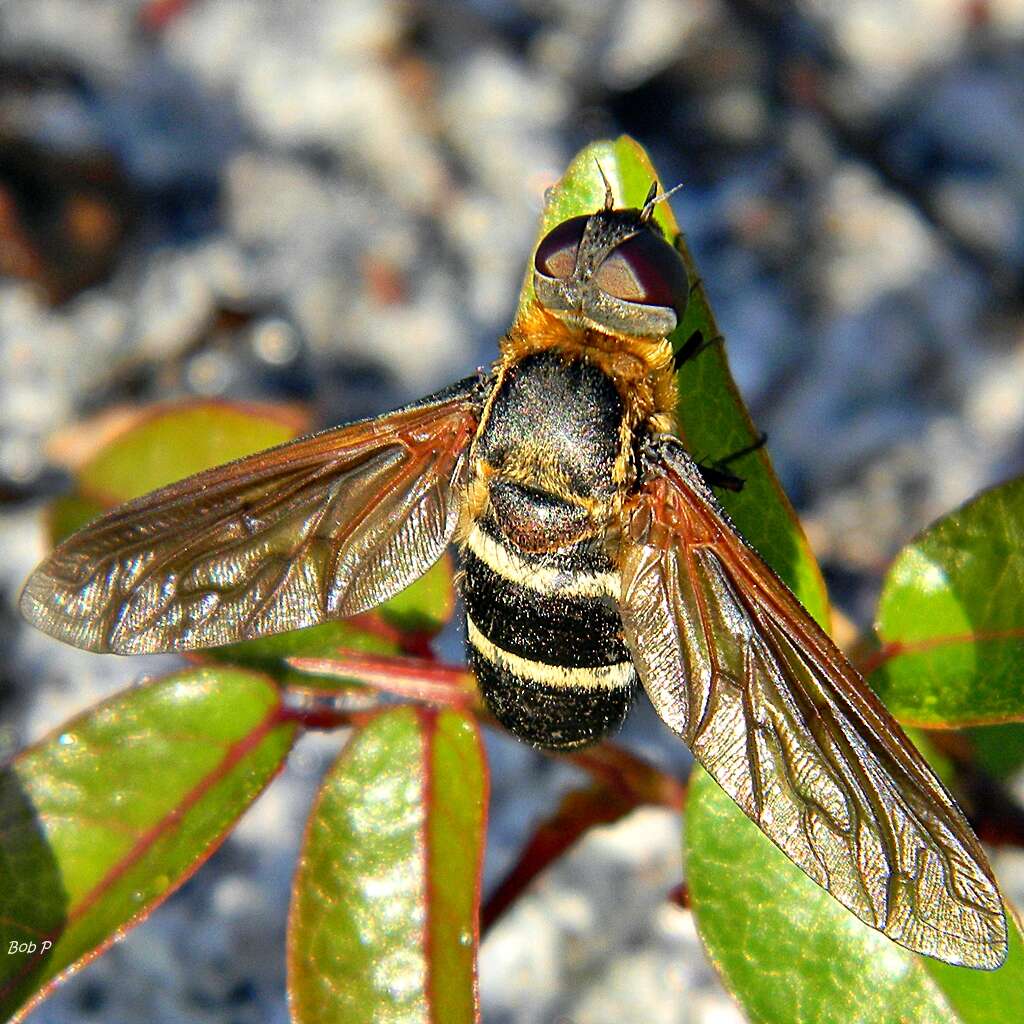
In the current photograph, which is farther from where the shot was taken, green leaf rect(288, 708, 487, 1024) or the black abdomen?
the black abdomen

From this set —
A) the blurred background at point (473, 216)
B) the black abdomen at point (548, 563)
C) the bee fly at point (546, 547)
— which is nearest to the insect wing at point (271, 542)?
the bee fly at point (546, 547)

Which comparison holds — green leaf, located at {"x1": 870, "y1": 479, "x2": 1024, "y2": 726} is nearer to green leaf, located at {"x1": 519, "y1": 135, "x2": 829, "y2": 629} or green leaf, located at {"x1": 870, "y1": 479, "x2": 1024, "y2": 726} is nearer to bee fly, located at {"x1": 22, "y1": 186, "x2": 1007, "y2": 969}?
green leaf, located at {"x1": 519, "y1": 135, "x2": 829, "y2": 629}

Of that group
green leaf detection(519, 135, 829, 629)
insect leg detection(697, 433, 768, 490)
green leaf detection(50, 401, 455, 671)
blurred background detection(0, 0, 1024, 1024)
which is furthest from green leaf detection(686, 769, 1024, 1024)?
blurred background detection(0, 0, 1024, 1024)

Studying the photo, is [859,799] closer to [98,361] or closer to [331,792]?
[331,792]

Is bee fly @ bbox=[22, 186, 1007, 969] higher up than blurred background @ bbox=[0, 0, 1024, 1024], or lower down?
lower down

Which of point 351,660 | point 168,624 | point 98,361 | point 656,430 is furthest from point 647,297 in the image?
point 98,361
